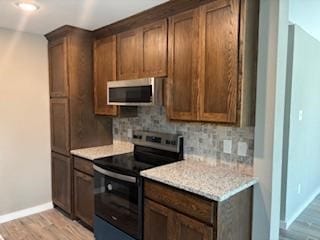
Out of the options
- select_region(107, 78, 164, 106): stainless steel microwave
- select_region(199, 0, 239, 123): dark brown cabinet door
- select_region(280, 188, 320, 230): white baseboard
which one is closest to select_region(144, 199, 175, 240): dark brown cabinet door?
select_region(199, 0, 239, 123): dark brown cabinet door

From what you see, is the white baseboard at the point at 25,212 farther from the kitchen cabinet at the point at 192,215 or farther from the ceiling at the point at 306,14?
the ceiling at the point at 306,14

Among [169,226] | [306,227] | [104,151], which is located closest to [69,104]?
[104,151]

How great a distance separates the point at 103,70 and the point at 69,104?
57 cm

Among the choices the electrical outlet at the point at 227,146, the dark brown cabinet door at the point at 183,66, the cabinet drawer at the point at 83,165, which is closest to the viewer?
the dark brown cabinet door at the point at 183,66

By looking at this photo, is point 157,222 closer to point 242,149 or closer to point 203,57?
point 242,149

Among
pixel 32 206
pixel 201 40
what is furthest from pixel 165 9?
pixel 32 206

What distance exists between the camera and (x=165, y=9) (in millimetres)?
2191

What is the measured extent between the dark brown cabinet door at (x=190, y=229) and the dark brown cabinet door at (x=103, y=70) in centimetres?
146

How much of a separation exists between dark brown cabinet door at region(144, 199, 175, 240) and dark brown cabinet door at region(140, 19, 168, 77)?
1.15 meters

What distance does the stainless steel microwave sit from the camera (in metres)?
2.23

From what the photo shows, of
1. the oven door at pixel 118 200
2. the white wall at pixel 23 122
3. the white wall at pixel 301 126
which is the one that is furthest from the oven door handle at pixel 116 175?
the white wall at pixel 301 126

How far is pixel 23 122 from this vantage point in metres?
3.11

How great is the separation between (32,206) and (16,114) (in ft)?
3.98

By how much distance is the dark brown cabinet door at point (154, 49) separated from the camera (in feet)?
7.38
